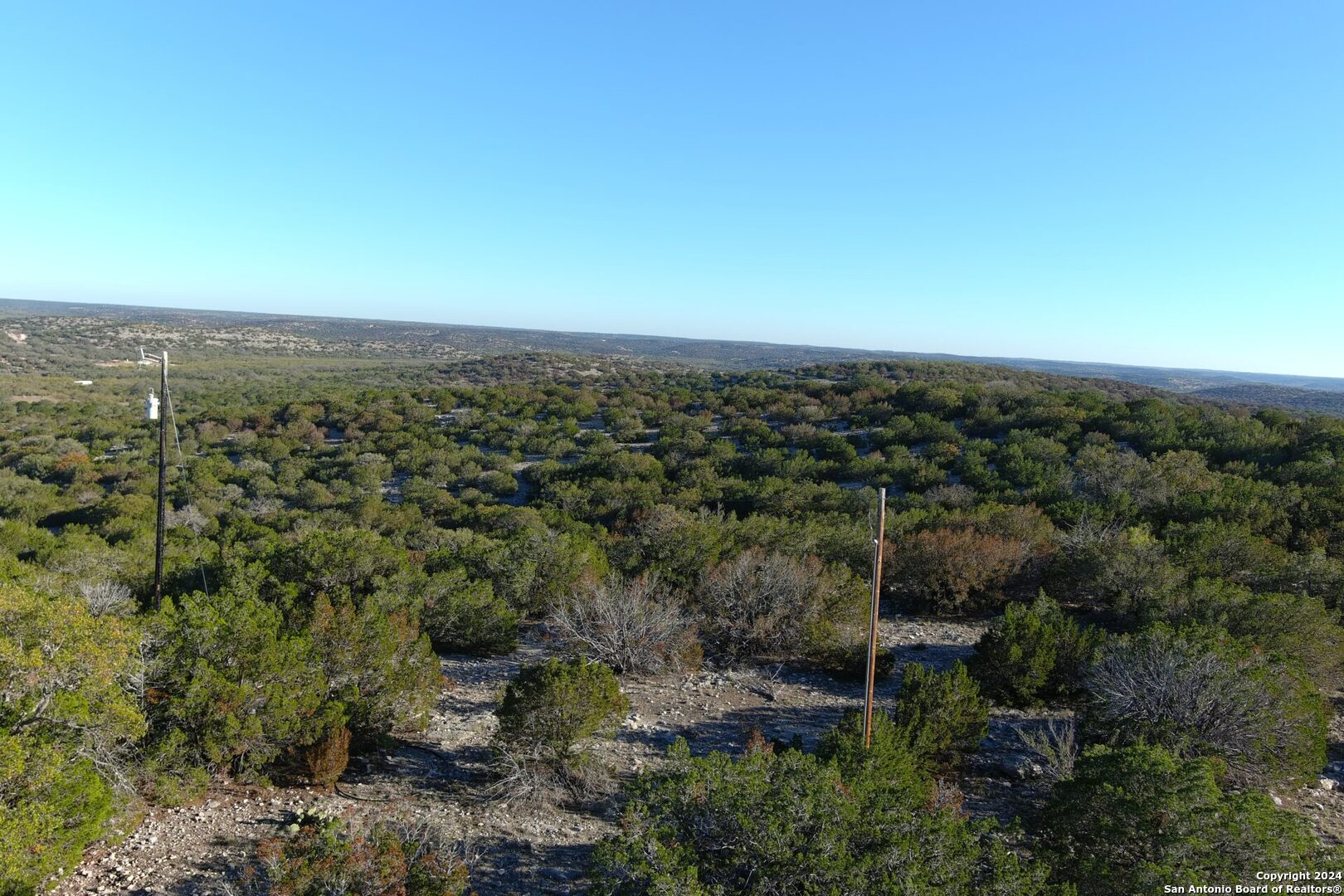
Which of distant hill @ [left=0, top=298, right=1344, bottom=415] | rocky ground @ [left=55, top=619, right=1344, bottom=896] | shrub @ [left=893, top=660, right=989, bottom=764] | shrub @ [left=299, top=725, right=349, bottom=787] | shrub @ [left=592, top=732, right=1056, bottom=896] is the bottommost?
rocky ground @ [left=55, top=619, right=1344, bottom=896]

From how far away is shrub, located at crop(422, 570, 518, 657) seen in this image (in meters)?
10.7

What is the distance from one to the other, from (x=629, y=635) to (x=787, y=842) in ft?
18.2

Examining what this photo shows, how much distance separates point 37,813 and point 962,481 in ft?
71.0

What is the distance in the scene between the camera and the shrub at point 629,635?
992cm

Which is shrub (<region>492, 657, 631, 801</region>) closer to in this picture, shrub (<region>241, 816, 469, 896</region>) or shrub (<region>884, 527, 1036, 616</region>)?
shrub (<region>241, 816, 469, 896</region>)

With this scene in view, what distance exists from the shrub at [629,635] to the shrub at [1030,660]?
13.1 ft

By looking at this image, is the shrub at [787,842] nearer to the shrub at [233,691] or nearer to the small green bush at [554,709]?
the small green bush at [554,709]

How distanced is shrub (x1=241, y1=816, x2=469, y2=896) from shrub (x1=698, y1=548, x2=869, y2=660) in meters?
6.16

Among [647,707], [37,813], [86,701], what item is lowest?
[647,707]

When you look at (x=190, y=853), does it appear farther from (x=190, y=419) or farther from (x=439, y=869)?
(x=190, y=419)

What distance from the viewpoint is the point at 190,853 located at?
554 centimetres

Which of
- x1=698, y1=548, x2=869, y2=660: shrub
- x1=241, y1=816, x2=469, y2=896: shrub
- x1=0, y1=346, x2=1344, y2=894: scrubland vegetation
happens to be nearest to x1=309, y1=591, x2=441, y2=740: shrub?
x1=0, y1=346, x2=1344, y2=894: scrubland vegetation

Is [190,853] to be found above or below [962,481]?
below

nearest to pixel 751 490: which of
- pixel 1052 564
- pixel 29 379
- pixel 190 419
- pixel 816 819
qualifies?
pixel 1052 564
